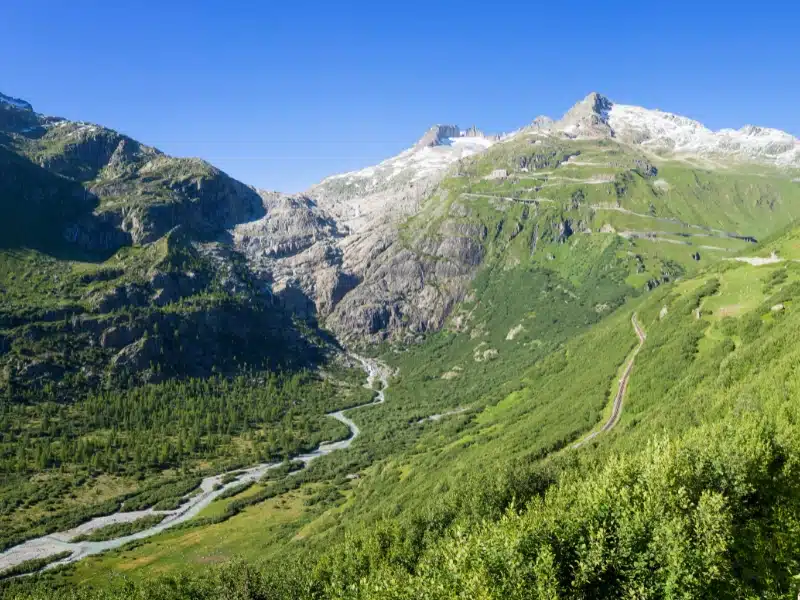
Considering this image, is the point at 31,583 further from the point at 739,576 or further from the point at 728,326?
the point at 728,326

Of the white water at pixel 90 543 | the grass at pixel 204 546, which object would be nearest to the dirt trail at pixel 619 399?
the grass at pixel 204 546

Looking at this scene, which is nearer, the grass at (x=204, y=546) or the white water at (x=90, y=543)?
the grass at (x=204, y=546)

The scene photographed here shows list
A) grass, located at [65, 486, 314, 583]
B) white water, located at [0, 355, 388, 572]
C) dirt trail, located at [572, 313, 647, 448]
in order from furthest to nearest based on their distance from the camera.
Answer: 1. white water, located at [0, 355, 388, 572]
2. grass, located at [65, 486, 314, 583]
3. dirt trail, located at [572, 313, 647, 448]

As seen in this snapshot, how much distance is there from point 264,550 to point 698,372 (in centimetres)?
11081

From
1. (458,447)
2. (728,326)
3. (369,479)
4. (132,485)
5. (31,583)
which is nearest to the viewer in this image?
(728,326)

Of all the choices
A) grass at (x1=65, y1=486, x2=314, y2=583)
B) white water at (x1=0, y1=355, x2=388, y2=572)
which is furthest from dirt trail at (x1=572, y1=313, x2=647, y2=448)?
white water at (x1=0, y1=355, x2=388, y2=572)

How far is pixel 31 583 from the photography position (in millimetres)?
122000

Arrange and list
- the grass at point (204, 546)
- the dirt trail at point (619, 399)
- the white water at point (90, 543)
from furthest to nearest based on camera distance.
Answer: the white water at point (90, 543)
the grass at point (204, 546)
the dirt trail at point (619, 399)

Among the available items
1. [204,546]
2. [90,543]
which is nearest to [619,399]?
[204,546]

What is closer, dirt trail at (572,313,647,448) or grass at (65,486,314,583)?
dirt trail at (572,313,647,448)

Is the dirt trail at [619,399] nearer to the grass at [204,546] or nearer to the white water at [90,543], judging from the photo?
the grass at [204,546]

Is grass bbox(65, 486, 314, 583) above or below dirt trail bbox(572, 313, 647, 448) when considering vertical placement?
below

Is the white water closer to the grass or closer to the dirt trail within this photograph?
the grass

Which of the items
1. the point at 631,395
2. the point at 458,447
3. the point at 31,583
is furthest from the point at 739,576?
the point at 31,583
